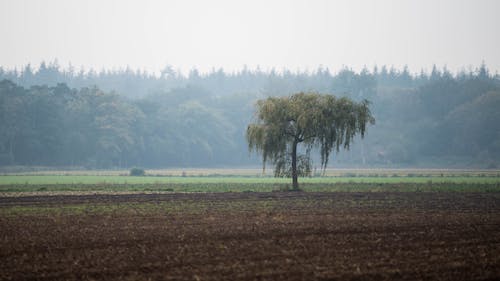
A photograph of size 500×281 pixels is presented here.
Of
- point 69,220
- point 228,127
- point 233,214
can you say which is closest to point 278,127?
point 233,214

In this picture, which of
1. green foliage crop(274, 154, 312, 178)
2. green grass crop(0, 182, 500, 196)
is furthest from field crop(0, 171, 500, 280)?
green foliage crop(274, 154, 312, 178)

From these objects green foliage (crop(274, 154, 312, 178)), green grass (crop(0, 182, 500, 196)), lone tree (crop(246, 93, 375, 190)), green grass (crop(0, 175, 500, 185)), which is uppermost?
lone tree (crop(246, 93, 375, 190))

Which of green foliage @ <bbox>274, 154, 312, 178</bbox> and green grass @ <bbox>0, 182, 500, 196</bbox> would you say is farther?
green foliage @ <bbox>274, 154, 312, 178</bbox>

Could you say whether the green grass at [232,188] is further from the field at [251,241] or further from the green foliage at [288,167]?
the field at [251,241]

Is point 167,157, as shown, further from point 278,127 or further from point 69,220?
point 69,220

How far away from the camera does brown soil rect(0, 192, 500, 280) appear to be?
662 inches

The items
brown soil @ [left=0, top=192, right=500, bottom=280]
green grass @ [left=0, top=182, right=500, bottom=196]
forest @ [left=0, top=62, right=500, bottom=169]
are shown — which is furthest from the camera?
Answer: forest @ [left=0, top=62, right=500, bottom=169]

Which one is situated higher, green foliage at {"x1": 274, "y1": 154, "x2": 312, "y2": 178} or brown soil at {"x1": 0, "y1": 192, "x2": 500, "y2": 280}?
green foliage at {"x1": 274, "y1": 154, "x2": 312, "y2": 178}

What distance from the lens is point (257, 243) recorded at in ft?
69.4

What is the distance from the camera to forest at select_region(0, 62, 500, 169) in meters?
132

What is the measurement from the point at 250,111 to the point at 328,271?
160425 mm

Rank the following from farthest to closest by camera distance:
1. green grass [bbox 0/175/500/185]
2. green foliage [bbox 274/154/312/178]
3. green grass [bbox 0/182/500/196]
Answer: green grass [bbox 0/175/500/185], green foliage [bbox 274/154/312/178], green grass [bbox 0/182/500/196]

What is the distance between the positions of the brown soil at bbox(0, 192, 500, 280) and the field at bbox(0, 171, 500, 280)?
0.03 metres

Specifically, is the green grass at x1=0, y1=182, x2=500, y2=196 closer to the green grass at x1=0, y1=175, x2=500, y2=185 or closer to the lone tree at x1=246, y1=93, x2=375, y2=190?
the lone tree at x1=246, y1=93, x2=375, y2=190
